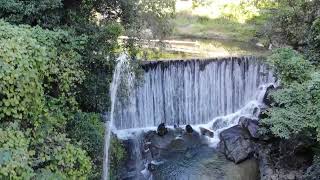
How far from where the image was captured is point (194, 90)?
14.5m

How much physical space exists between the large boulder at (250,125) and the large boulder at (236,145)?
15cm

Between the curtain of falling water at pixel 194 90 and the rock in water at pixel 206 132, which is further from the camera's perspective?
the curtain of falling water at pixel 194 90

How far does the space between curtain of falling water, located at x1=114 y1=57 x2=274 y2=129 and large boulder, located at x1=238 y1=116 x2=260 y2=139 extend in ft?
3.48

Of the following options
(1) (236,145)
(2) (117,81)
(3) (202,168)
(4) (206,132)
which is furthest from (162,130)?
(2) (117,81)

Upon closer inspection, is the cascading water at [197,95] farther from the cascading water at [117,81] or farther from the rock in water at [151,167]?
the cascading water at [117,81]

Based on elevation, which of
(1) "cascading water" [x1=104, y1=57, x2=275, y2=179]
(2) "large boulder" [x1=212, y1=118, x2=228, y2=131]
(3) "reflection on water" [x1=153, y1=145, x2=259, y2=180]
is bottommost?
(3) "reflection on water" [x1=153, y1=145, x2=259, y2=180]

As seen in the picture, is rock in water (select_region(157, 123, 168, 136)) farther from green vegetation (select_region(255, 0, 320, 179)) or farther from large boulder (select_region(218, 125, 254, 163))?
green vegetation (select_region(255, 0, 320, 179))

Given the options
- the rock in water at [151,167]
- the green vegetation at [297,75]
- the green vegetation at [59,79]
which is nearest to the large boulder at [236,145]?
the green vegetation at [297,75]

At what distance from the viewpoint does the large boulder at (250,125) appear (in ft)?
42.0

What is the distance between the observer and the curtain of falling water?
45.7 feet

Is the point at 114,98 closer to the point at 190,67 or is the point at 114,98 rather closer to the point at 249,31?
the point at 190,67

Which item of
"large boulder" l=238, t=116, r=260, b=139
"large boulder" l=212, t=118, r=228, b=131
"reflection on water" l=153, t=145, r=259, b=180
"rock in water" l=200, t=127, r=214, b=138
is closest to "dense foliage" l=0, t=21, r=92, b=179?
"reflection on water" l=153, t=145, r=259, b=180

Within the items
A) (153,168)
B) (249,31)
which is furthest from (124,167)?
(249,31)

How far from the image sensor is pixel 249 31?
19.4 meters
